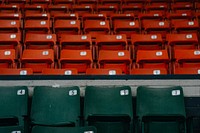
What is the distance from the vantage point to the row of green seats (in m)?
2.71

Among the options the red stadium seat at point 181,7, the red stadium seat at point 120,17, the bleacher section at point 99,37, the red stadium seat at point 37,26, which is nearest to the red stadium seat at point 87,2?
the bleacher section at point 99,37

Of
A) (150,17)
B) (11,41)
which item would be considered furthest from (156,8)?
(11,41)

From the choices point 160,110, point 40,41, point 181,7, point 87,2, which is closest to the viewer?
point 160,110

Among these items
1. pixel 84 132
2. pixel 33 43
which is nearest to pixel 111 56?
pixel 33 43

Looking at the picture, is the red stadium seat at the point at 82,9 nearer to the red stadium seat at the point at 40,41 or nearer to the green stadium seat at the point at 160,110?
the red stadium seat at the point at 40,41

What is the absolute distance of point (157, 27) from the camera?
5105 mm

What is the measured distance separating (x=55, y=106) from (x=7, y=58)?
1.64m

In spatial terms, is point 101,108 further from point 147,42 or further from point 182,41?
point 182,41

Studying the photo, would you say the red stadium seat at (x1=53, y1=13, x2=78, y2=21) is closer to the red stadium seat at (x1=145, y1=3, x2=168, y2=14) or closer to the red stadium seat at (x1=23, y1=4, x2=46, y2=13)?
the red stadium seat at (x1=23, y1=4, x2=46, y2=13)

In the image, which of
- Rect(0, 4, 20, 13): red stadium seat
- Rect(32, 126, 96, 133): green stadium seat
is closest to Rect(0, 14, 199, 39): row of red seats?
Rect(0, 4, 20, 13): red stadium seat

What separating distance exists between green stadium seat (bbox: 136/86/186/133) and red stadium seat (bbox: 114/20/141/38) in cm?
236

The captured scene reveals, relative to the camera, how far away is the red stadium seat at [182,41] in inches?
Result: 184

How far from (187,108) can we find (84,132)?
1046mm

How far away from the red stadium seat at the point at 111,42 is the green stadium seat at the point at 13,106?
1.95 metres
